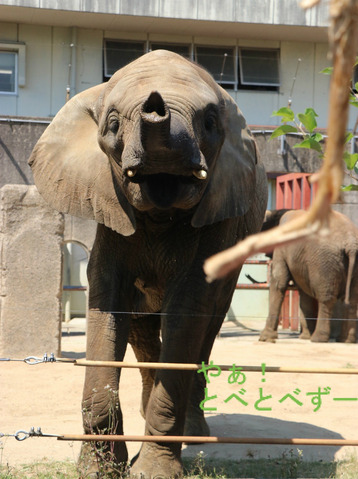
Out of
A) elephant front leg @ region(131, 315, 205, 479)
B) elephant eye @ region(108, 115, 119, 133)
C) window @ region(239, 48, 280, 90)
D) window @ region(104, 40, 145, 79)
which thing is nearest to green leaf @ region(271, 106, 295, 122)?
elephant eye @ region(108, 115, 119, 133)

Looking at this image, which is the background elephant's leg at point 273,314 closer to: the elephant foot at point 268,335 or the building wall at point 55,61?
the elephant foot at point 268,335

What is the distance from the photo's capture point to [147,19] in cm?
1814

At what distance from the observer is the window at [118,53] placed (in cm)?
1881

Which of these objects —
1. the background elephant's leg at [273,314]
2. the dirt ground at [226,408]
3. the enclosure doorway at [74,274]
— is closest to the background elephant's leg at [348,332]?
the background elephant's leg at [273,314]

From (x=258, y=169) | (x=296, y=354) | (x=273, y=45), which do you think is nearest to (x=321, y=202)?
(x=258, y=169)

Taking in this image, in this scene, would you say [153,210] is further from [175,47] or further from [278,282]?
[175,47]

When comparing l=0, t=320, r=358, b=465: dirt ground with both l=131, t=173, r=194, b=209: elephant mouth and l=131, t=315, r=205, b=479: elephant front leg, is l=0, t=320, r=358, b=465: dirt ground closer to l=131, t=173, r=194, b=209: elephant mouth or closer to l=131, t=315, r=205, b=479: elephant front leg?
l=131, t=315, r=205, b=479: elephant front leg

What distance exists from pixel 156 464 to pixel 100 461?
0.26m


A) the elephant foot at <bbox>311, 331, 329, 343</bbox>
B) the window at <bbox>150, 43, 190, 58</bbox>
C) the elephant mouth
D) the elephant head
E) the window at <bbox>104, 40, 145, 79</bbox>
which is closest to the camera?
the elephant head

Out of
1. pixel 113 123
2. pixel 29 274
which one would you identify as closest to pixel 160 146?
pixel 113 123

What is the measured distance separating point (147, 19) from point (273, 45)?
3089 mm

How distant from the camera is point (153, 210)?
3.95m

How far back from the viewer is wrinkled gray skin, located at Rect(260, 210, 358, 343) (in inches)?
463

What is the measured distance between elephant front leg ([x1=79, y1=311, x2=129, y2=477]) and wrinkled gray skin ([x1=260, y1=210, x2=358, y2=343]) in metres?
7.79
